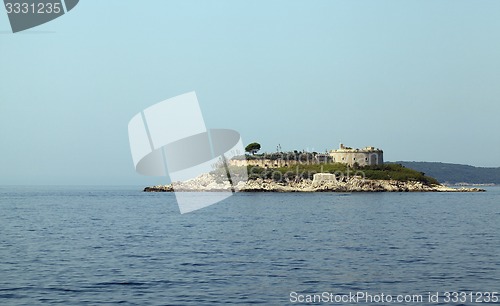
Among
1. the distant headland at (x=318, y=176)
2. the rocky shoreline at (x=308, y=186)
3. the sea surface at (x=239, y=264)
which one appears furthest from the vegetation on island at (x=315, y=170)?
the sea surface at (x=239, y=264)

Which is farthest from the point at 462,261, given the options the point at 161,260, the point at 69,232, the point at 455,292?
the point at 69,232

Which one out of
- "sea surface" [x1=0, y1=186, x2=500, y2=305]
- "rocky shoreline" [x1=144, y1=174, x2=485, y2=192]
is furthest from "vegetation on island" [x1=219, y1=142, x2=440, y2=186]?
"sea surface" [x1=0, y1=186, x2=500, y2=305]

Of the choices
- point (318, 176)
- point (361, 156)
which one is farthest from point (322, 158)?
point (318, 176)

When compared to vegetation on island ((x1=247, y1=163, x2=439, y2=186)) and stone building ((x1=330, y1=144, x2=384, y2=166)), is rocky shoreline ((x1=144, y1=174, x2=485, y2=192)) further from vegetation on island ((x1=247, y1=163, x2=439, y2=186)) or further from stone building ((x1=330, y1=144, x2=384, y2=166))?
stone building ((x1=330, y1=144, x2=384, y2=166))

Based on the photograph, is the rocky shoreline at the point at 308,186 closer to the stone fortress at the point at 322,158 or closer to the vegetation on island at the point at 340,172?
the vegetation on island at the point at 340,172

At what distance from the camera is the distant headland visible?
160375mm

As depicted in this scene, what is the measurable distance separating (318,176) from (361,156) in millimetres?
19123

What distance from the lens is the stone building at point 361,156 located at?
175 m

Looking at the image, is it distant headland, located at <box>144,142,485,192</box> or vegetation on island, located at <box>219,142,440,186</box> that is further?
vegetation on island, located at <box>219,142,440,186</box>

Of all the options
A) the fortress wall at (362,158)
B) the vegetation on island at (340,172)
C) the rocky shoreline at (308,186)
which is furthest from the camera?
the fortress wall at (362,158)

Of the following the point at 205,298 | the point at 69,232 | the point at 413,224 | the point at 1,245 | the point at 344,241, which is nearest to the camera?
the point at 205,298

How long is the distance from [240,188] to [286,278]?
13883cm

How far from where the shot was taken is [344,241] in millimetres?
41406

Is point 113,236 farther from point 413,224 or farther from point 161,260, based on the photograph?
point 413,224
